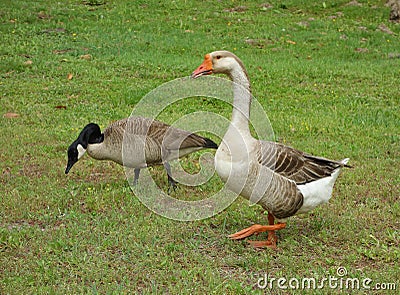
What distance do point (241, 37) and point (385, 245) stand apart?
36.2ft

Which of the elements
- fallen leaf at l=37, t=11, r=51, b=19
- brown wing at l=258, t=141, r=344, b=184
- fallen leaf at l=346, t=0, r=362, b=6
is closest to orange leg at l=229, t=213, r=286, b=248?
brown wing at l=258, t=141, r=344, b=184

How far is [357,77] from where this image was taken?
1214 centimetres

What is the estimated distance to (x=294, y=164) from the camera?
5133mm

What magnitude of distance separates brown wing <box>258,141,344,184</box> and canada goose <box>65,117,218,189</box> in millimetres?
1405

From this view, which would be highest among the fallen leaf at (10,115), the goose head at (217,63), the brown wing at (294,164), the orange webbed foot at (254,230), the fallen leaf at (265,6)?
the goose head at (217,63)

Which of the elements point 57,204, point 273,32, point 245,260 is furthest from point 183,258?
point 273,32

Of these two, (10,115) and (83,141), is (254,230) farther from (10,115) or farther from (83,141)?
(10,115)


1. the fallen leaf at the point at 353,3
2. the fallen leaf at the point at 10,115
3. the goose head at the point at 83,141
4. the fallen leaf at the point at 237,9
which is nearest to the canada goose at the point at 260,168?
the goose head at the point at 83,141

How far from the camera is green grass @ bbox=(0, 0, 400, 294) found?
4.78 m

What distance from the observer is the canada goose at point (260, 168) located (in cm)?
480

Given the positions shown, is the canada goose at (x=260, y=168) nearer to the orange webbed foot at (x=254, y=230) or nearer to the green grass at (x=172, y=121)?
the orange webbed foot at (x=254, y=230)

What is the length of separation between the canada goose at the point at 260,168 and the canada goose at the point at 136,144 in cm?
149

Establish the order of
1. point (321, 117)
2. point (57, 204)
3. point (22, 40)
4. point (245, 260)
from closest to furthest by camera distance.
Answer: point (245, 260), point (57, 204), point (321, 117), point (22, 40)

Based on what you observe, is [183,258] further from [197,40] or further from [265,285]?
[197,40]
